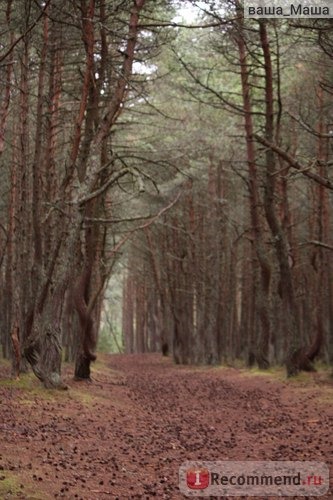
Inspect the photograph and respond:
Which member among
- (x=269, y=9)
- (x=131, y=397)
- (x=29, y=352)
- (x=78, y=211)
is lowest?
(x=131, y=397)

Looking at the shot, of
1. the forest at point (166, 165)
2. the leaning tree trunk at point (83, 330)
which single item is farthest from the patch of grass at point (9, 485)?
the leaning tree trunk at point (83, 330)

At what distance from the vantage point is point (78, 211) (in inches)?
476

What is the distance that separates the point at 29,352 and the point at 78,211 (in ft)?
9.60

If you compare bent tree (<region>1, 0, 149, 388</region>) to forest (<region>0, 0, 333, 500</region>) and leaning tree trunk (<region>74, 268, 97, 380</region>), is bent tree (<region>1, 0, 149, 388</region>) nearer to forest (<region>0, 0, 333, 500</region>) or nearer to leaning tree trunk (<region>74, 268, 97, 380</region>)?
forest (<region>0, 0, 333, 500</region>)

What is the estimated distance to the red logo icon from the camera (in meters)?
6.31

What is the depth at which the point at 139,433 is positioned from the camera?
363 inches

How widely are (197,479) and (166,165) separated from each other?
1535 cm

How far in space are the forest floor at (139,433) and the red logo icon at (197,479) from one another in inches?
7.2

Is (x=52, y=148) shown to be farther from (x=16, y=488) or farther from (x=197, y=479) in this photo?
(x=16, y=488)

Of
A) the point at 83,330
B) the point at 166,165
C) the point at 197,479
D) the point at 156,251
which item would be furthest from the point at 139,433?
the point at 156,251

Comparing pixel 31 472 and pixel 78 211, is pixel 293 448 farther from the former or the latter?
pixel 78 211

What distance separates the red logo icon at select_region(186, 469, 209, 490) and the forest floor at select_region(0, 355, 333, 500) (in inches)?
7.2

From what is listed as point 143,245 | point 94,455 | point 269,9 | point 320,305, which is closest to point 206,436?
point 94,455

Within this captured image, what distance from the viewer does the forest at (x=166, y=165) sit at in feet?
39.5
